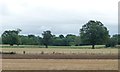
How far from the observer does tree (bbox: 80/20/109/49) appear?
13212cm

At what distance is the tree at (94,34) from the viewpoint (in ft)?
433

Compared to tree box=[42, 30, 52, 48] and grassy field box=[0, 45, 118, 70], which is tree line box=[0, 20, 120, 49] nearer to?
tree box=[42, 30, 52, 48]

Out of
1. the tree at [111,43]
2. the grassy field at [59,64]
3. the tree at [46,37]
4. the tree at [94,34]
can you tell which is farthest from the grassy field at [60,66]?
the tree at [46,37]

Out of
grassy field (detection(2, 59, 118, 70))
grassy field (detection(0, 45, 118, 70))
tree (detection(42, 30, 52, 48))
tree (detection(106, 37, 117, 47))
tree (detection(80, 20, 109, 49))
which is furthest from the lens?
tree (detection(42, 30, 52, 48))

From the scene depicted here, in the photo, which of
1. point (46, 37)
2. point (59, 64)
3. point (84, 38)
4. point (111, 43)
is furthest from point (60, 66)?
point (46, 37)

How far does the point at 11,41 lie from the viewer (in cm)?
14275

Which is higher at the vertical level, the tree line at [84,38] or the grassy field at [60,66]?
the tree line at [84,38]

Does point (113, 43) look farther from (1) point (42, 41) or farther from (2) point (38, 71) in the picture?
(2) point (38, 71)

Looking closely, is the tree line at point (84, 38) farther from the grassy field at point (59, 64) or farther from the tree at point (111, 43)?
the grassy field at point (59, 64)

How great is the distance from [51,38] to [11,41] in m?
21.5

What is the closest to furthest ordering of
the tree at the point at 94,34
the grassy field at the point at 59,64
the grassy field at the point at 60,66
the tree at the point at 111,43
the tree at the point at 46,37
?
the grassy field at the point at 60,66 < the grassy field at the point at 59,64 < the tree at the point at 94,34 < the tree at the point at 111,43 < the tree at the point at 46,37

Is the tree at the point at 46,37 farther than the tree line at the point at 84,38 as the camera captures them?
Yes

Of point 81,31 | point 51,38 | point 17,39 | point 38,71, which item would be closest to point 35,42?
point 51,38

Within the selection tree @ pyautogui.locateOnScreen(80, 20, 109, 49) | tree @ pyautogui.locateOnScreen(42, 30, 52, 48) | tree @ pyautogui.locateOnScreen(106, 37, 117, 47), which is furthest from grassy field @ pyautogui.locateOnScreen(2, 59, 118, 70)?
tree @ pyautogui.locateOnScreen(42, 30, 52, 48)
